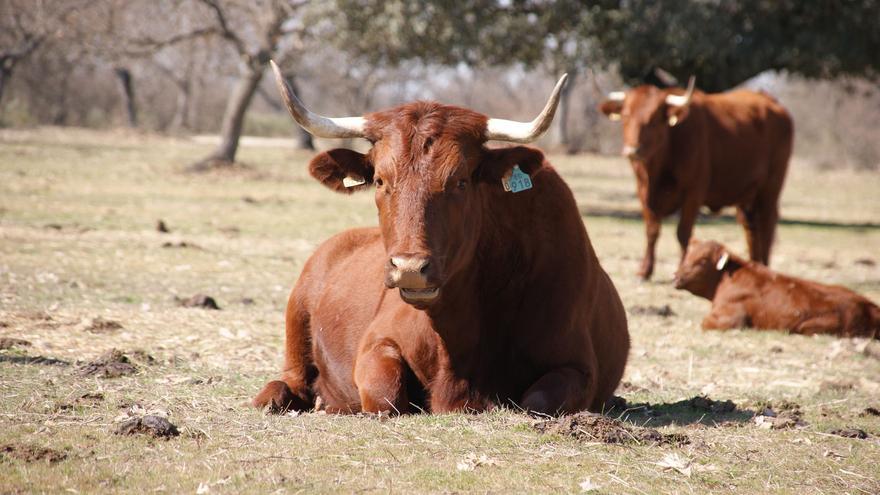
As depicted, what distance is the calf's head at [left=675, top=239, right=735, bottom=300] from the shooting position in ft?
36.7

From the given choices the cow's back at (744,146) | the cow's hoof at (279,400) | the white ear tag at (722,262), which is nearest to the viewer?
A: the cow's hoof at (279,400)

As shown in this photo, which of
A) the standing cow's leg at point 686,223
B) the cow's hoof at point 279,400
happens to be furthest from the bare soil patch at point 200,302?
the standing cow's leg at point 686,223

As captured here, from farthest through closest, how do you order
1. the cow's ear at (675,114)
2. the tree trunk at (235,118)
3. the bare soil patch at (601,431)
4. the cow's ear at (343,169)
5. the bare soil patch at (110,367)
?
the tree trunk at (235,118)
the cow's ear at (675,114)
the bare soil patch at (110,367)
the cow's ear at (343,169)
the bare soil patch at (601,431)

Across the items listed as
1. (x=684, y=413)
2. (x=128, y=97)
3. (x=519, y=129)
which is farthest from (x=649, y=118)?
(x=128, y=97)

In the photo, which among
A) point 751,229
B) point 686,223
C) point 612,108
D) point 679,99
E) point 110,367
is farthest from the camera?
point 751,229

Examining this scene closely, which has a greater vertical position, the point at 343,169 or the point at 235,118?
the point at 343,169

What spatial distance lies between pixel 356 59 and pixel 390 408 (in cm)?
2035

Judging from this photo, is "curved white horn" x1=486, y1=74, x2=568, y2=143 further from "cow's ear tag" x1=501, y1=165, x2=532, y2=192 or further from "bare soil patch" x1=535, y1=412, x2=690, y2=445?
"bare soil patch" x1=535, y1=412, x2=690, y2=445

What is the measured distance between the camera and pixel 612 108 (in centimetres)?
1535

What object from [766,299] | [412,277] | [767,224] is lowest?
[766,299]

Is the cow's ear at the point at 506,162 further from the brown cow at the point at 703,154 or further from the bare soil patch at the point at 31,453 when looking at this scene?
the brown cow at the point at 703,154

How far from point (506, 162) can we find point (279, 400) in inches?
79.1

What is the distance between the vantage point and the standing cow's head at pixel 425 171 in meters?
5.04

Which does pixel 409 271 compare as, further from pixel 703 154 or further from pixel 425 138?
pixel 703 154
